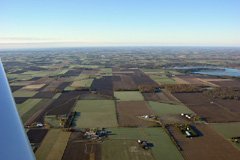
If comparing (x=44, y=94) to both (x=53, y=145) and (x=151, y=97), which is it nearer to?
(x=151, y=97)

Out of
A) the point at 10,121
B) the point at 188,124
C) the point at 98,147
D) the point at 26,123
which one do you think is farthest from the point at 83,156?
the point at 10,121

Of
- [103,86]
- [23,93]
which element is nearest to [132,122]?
[103,86]

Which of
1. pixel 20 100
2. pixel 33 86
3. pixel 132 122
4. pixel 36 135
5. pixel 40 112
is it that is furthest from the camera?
pixel 33 86

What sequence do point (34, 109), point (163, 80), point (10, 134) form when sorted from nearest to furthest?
point (10, 134), point (34, 109), point (163, 80)

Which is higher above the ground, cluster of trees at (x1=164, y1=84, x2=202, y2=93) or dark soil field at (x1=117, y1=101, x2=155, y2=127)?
dark soil field at (x1=117, y1=101, x2=155, y2=127)

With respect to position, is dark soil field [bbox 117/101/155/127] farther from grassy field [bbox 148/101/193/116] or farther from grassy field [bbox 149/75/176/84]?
grassy field [bbox 149/75/176/84]

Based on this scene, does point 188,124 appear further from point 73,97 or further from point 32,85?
point 32,85

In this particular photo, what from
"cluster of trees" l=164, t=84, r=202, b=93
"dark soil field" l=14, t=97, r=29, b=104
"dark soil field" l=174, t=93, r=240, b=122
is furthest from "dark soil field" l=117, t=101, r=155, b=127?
"dark soil field" l=14, t=97, r=29, b=104
